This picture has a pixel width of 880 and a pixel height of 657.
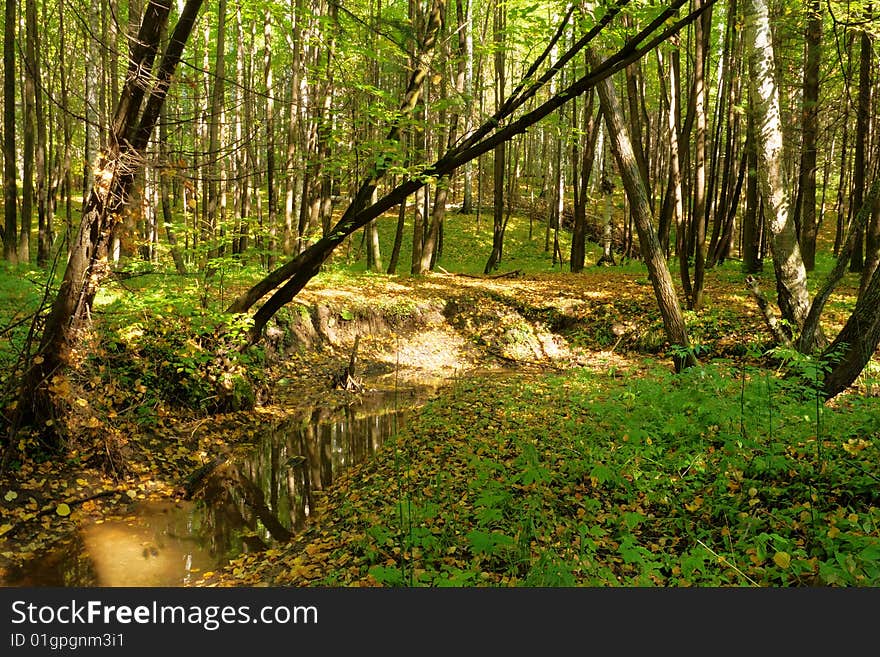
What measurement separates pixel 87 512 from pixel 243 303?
3842 millimetres

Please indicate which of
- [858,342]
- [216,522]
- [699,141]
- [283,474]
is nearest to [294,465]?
[283,474]

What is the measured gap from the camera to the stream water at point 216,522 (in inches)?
173

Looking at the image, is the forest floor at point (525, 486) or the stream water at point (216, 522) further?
the stream water at point (216, 522)

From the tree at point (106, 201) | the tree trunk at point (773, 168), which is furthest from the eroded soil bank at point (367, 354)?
the tree trunk at point (773, 168)

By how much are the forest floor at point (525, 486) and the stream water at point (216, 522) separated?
22 cm

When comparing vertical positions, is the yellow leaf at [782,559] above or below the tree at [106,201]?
below

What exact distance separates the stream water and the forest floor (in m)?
0.22

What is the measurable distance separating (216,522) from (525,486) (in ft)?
10.3

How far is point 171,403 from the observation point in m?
7.35

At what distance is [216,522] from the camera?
5.37 metres

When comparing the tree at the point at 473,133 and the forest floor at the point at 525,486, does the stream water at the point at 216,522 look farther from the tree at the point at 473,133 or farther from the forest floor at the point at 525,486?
the tree at the point at 473,133

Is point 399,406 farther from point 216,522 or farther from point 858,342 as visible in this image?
point 858,342

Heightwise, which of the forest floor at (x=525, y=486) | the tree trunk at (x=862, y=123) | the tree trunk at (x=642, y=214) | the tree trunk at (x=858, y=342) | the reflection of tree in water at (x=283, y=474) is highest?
the tree trunk at (x=862, y=123)

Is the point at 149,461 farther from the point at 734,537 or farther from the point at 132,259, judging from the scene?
the point at 734,537
